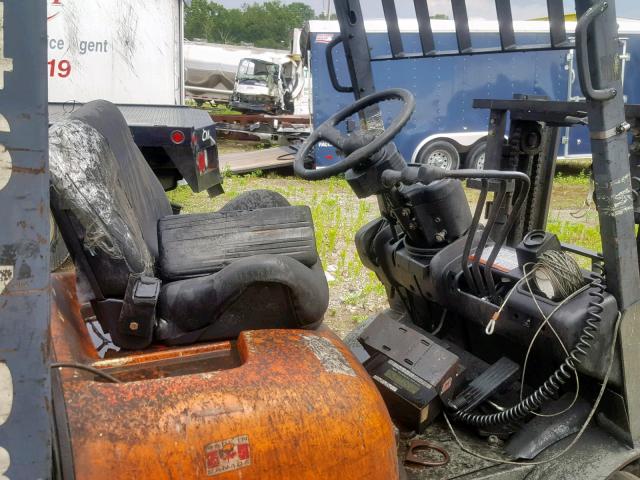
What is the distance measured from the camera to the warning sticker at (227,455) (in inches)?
68.6

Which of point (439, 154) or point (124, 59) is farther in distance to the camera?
point (439, 154)

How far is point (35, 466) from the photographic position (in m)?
1.44

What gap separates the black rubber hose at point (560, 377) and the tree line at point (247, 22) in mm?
62116

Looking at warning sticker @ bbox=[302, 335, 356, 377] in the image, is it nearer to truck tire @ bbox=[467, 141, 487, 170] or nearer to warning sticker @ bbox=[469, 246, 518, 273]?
warning sticker @ bbox=[469, 246, 518, 273]

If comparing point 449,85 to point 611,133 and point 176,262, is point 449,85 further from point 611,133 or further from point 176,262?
point 176,262

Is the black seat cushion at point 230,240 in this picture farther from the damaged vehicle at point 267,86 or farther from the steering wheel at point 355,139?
the damaged vehicle at point 267,86

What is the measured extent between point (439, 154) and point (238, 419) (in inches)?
446

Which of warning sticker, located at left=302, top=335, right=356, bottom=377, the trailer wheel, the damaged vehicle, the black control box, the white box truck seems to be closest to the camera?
warning sticker, located at left=302, top=335, right=356, bottom=377

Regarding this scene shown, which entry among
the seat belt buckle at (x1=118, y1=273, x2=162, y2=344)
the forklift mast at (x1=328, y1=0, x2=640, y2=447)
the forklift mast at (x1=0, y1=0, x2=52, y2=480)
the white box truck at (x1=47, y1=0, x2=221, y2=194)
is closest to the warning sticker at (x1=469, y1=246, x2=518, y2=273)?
the forklift mast at (x1=328, y1=0, x2=640, y2=447)

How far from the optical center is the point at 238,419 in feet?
5.91

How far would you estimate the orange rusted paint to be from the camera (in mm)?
1712

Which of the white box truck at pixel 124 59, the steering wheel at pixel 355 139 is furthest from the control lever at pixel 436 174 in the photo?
the white box truck at pixel 124 59

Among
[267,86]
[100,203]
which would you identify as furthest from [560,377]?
[267,86]

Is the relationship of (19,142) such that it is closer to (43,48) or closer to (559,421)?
(43,48)
